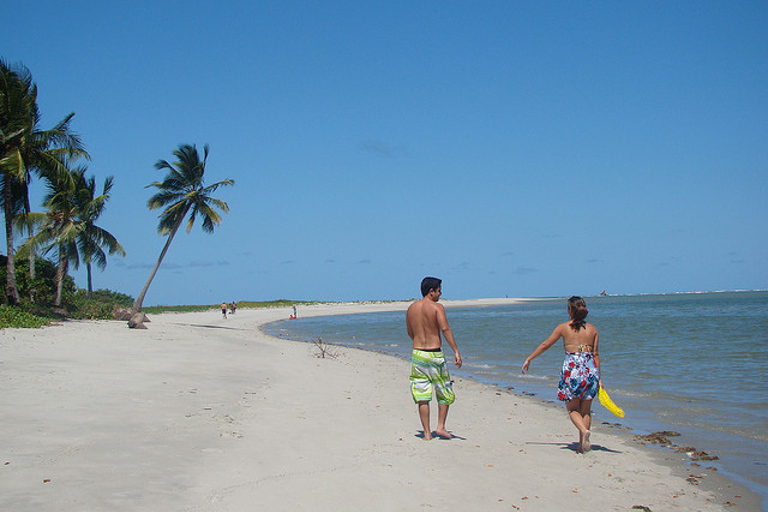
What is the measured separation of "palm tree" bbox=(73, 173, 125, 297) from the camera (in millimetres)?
28109

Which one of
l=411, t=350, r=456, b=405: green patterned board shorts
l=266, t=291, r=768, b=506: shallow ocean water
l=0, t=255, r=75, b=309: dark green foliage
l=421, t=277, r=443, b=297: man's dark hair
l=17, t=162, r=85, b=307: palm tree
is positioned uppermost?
l=17, t=162, r=85, b=307: palm tree

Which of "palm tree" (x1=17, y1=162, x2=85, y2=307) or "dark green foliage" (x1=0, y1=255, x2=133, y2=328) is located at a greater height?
"palm tree" (x1=17, y1=162, x2=85, y2=307)

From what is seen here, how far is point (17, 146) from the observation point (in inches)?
773

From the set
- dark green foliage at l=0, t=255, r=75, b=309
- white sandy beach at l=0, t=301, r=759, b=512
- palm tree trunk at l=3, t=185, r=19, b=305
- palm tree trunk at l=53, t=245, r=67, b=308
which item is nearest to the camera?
white sandy beach at l=0, t=301, r=759, b=512

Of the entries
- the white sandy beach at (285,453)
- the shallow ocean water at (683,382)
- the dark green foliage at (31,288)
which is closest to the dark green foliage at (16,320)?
the dark green foliage at (31,288)

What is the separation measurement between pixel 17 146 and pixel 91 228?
9.95 m

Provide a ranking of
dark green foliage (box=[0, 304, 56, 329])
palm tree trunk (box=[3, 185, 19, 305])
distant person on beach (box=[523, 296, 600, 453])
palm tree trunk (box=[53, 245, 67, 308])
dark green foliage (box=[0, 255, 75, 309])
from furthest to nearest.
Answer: palm tree trunk (box=[53, 245, 67, 308]), dark green foliage (box=[0, 255, 75, 309]), palm tree trunk (box=[3, 185, 19, 305]), dark green foliage (box=[0, 304, 56, 329]), distant person on beach (box=[523, 296, 600, 453])

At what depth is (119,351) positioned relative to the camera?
40.9 ft

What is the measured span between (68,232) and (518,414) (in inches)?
895

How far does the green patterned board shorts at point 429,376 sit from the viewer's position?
643 cm

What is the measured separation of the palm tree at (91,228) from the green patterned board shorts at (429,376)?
25142mm

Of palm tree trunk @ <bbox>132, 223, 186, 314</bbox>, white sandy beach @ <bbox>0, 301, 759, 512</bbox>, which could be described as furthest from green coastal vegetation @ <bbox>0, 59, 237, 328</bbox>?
white sandy beach @ <bbox>0, 301, 759, 512</bbox>

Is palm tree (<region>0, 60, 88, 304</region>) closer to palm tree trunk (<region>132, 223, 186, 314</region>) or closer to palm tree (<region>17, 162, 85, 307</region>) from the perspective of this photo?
palm tree (<region>17, 162, 85, 307</region>)

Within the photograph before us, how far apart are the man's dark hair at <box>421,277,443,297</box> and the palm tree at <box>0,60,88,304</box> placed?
55.8ft
